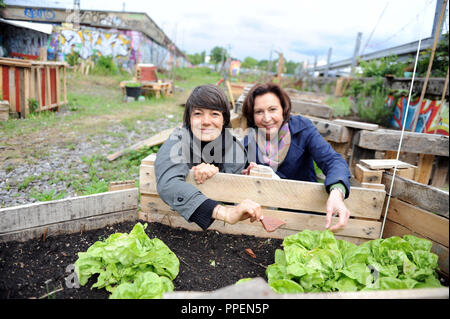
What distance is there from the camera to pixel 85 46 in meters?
22.8

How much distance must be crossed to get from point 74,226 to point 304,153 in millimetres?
2094

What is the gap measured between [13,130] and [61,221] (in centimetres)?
82

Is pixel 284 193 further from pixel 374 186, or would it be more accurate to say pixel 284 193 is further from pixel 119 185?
pixel 119 185

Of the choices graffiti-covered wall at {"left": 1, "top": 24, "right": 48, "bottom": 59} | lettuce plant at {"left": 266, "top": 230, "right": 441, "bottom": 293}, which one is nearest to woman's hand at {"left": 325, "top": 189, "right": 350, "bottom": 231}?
lettuce plant at {"left": 266, "top": 230, "right": 441, "bottom": 293}

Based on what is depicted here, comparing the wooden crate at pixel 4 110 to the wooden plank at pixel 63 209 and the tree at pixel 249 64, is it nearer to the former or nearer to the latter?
the wooden plank at pixel 63 209

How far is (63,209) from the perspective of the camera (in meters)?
2.09

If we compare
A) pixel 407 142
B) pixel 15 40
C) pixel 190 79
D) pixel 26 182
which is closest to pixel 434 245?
pixel 407 142

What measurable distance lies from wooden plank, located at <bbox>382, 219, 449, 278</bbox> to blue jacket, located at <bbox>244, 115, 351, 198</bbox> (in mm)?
551

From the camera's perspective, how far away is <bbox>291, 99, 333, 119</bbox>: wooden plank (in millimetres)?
5332

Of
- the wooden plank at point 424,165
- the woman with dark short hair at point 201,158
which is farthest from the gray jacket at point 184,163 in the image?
the wooden plank at point 424,165

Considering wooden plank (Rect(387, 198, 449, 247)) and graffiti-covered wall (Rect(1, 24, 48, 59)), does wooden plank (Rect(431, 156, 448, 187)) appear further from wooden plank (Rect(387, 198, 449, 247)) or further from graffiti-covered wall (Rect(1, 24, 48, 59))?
graffiti-covered wall (Rect(1, 24, 48, 59))

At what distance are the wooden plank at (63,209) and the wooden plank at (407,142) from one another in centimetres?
263

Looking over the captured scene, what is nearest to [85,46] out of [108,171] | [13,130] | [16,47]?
[16,47]
